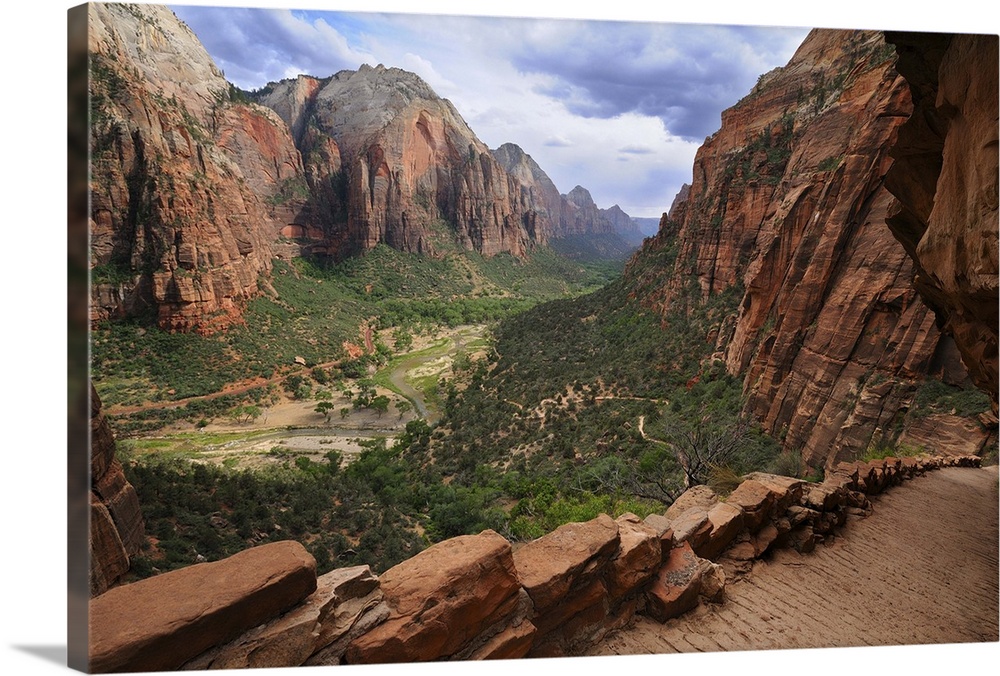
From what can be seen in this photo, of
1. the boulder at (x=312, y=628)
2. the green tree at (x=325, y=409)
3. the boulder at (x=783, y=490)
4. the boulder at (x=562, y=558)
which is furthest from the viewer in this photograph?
the green tree at (x=325, y=409)

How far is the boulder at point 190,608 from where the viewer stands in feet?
6.48

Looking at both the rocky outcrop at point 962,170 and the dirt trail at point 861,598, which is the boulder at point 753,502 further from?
the rocky outcrop at point 962,170

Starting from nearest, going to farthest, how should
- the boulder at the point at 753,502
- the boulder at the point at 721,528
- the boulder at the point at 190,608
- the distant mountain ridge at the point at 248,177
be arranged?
the boulder at the point at 190,608 < the boulder at the point at 721,528 < the boulder at the point at 753,502 < the distant mountain ridge at the point at 248,177

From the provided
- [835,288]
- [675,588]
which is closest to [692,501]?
[675,588]

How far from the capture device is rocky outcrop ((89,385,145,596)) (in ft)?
11.5

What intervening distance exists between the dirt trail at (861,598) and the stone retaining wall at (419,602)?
192 millimetres

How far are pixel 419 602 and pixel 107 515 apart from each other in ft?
12.9

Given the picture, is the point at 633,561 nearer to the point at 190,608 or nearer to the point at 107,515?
the point at 190,608

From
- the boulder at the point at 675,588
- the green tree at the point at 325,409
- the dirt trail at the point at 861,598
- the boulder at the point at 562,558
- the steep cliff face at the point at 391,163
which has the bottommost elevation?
the green tree at the point at 325,409

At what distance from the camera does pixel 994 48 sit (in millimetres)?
3641

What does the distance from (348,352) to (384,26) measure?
34.2m

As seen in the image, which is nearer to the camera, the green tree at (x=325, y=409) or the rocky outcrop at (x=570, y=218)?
the green tree at (x=325, y=409)

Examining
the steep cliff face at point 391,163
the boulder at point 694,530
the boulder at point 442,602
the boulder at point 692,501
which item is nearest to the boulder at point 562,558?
the boulder at point 442,602

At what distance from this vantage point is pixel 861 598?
4.07m
